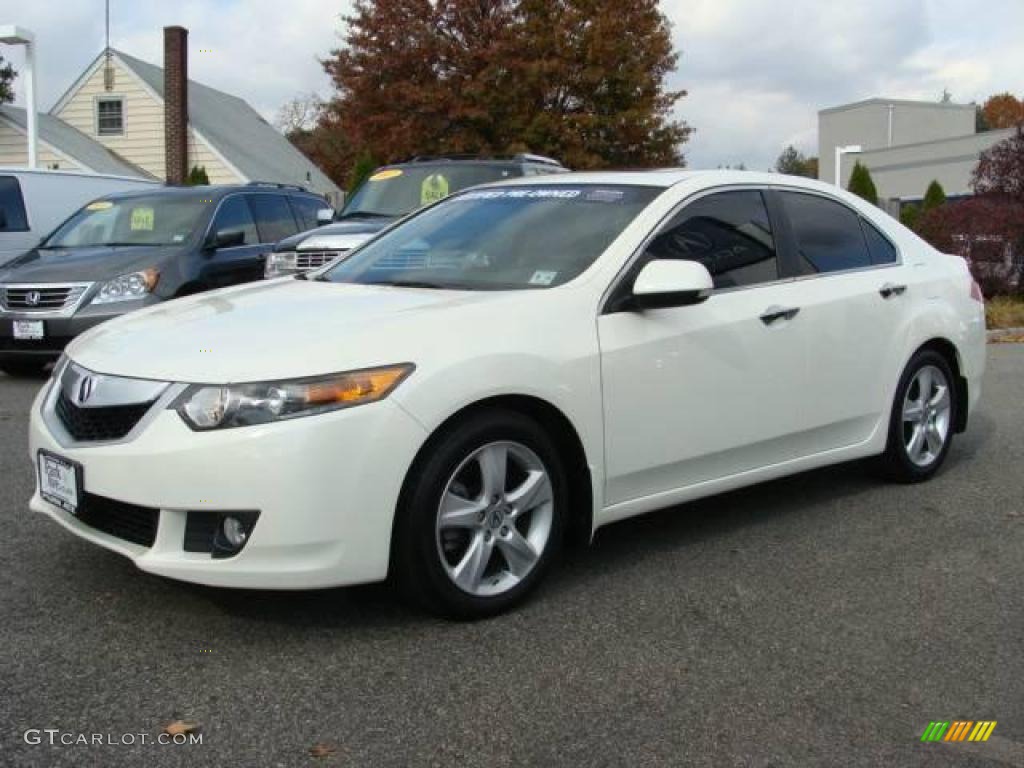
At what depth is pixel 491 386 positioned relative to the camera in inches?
145

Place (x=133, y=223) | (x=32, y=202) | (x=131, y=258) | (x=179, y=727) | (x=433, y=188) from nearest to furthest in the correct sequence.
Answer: (x=179, y=727) → (x=131, y=258) → (x=133, y=223) → (x=433, y=188) → (x=32, y=202)

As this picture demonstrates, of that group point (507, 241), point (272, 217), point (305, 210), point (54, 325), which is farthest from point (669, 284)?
point (305, 210)

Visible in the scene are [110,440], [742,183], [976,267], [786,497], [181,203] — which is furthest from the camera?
[976,267]

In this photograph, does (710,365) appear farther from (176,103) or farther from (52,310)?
(176,103)

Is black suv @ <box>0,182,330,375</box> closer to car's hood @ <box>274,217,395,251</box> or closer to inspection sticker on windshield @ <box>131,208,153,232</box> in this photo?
inspection sticker on windshield @ <box>131,208,153,232</box>

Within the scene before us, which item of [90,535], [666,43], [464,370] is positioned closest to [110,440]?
[90,535]

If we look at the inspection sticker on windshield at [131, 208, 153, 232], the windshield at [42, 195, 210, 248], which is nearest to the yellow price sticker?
the windshield at [42, 195, 210, 248]

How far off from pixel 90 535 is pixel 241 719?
1.01 m

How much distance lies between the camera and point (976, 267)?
1686cm

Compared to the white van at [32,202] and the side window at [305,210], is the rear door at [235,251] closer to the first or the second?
the side window at [305,210]

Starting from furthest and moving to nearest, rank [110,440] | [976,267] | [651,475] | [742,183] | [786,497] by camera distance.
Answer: [976,267] < [786,497] < [742,183] < [651,475] < [110,440]

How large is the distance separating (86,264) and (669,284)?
6504 millimetres

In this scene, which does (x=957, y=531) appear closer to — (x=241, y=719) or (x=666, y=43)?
(x=241, y=719)

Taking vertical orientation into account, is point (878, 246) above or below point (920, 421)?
above
